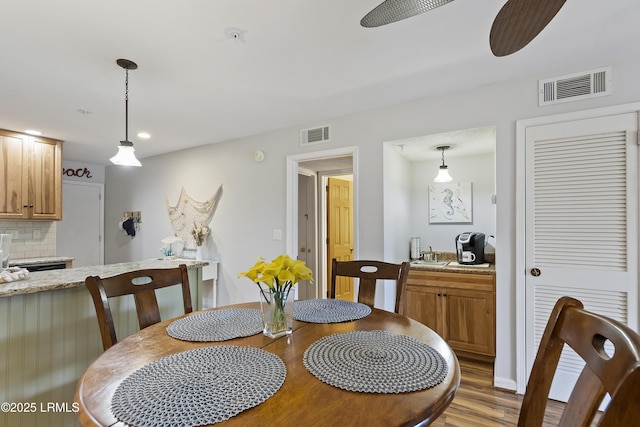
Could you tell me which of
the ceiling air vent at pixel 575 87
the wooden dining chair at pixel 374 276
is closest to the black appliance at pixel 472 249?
the ceiling air vent at pixel 575 87

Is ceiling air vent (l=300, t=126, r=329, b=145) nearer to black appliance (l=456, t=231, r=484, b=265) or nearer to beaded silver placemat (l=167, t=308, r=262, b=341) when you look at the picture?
black appliance (l=456, t=231, r=484, b=265)

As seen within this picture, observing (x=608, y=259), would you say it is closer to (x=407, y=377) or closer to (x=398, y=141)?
(x=398, y=141)

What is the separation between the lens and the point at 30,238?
4.00 metres

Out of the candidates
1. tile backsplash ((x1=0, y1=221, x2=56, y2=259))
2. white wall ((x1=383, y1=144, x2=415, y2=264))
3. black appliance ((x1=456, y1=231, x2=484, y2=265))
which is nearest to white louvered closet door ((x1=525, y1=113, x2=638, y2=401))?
black appliance ((x1=456, y1=231, x2=484, y2=265))

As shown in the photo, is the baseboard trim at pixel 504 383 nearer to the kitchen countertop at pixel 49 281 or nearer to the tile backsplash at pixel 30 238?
the kitchen countertop at pixel 49 281

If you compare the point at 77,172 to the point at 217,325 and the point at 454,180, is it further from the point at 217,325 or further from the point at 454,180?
the point at 454,180

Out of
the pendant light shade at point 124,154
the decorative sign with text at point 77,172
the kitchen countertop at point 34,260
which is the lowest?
the kitchen countertop at point 34,260

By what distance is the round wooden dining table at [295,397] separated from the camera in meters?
0.71

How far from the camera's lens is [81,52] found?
195 cm

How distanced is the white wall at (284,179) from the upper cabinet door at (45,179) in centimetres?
113

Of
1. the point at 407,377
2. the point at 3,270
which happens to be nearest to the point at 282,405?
the point at 407,377

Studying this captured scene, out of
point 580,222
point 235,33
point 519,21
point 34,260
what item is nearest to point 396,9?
point 519,21

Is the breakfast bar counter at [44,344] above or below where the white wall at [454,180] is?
below

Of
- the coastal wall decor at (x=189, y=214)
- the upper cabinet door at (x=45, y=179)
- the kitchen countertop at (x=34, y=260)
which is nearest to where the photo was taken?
the kitchen countertop at (x=34, y=260)
